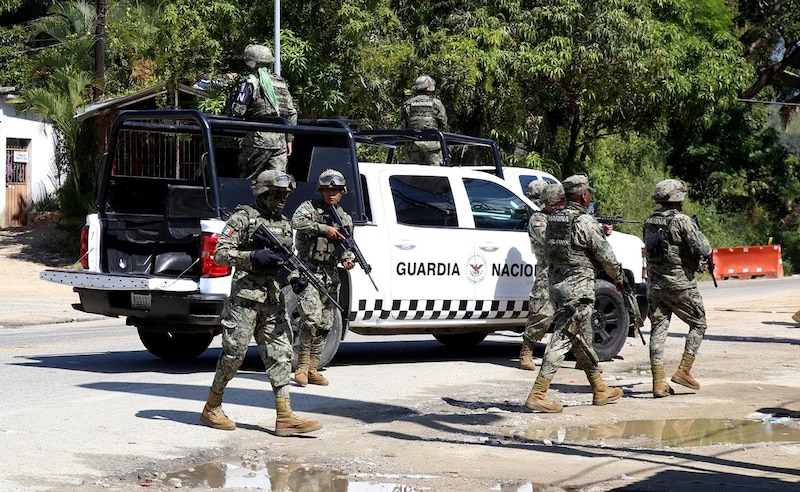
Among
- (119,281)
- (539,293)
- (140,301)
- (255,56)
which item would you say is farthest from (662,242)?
(119,281)

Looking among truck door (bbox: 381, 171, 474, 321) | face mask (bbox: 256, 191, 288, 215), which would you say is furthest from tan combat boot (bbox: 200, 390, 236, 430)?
truck door (bbox: 381, 171, 474, 321)

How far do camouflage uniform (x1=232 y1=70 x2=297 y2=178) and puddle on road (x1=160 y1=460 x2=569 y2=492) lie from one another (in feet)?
14.8

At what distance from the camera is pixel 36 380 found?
10422 mm

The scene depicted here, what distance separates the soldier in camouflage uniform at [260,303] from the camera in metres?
8.01

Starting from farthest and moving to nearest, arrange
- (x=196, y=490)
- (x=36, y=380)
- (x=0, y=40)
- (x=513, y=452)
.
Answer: (x=0, y=40)
(x=36, y=380)
(x=513, y=452)
(x=196, y=490)

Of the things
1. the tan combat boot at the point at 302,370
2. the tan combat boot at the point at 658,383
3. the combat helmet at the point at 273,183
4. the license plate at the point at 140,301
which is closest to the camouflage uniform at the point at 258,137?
the license plate at the point at 140,301

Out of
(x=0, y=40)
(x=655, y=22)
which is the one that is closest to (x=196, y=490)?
(x=655, y=22)

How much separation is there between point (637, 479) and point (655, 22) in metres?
23.1

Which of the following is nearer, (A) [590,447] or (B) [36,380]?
(A) [590,447]

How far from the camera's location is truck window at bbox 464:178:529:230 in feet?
39.9

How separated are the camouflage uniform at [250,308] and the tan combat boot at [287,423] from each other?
0.07 meters

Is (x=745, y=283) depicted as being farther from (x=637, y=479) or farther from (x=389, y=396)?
(x=637, y=479)

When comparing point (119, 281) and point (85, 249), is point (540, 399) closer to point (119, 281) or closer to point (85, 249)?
point (119, 281)

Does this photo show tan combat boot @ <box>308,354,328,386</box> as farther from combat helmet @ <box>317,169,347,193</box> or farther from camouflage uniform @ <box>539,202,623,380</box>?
camouflage uniform @ <box>539,202,623,380</box>
